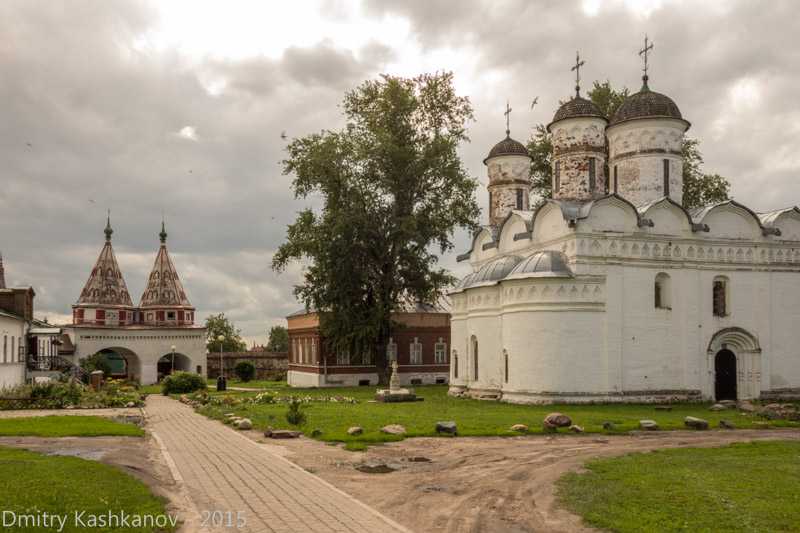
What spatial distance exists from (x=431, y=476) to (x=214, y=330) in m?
63.5

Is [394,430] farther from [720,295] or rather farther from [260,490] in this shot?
[720,295]

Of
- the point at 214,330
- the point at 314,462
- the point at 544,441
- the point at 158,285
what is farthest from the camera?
the point at 214,330

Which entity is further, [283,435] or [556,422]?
[556,422]

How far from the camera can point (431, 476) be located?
1201cm

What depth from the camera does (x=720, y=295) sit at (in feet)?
89.7

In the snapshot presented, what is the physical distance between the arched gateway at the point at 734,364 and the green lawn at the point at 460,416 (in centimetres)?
227

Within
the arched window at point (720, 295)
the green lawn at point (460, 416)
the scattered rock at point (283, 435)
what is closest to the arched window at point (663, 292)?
the arched window at point (720, 295)

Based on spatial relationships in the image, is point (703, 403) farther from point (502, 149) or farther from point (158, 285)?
point (158, 285)

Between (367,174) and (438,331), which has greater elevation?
(367,174)

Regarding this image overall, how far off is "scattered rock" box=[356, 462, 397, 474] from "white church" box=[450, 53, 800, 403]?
12.9 meters

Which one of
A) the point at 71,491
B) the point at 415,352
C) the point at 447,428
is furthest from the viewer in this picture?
the point at 415,352

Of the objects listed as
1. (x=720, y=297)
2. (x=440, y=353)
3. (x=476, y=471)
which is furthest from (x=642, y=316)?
(x=440, y=353)

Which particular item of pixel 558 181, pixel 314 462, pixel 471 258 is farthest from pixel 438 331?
pixel 314 462

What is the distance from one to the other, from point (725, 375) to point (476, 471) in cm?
1831
